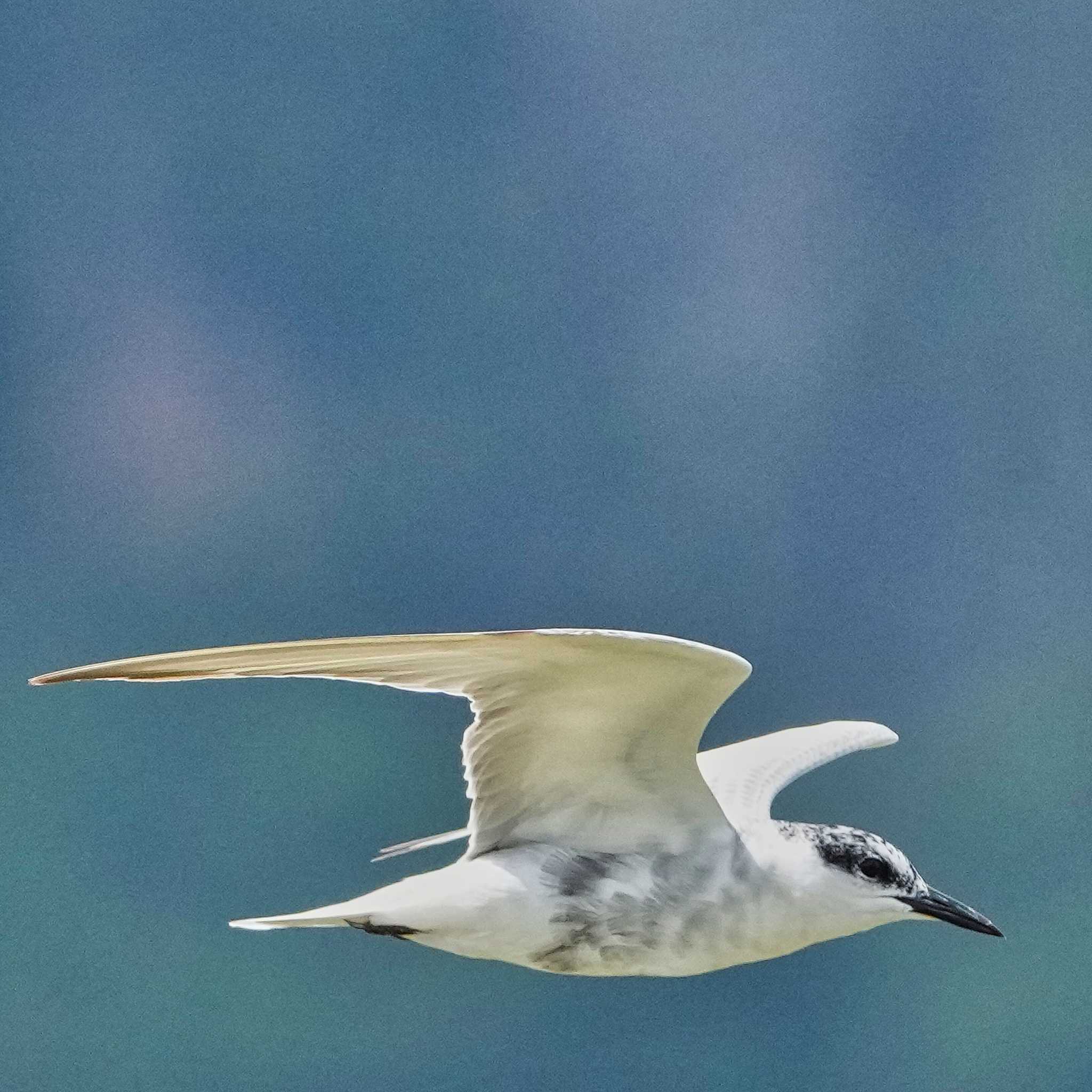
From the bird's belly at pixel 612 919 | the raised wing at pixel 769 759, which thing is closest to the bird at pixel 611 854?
the bird's belly at pixel 612 919

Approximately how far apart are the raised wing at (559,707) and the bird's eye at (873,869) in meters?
0.25

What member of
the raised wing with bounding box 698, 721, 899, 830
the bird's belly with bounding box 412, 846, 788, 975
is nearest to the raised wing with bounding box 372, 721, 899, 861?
the raised wing with bounding box 698, 721, 899, 830

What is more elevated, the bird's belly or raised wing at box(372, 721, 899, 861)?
raised wing at box(372, 721, 899, 861)

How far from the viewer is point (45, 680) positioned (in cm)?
224

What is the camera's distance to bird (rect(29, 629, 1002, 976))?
271 cm

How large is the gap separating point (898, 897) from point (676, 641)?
0.84 m

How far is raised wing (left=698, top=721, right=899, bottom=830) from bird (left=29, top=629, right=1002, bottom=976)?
142 mm

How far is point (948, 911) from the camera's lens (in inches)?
120

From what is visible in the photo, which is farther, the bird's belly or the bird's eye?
the bird's eye

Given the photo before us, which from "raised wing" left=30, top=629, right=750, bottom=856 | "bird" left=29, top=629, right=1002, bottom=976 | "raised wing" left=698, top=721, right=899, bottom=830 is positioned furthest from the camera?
"raised wing" left=698, top=721, right=899, bottom=830

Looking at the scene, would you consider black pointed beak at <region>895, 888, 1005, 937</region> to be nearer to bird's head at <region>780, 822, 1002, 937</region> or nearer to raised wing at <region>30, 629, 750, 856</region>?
bird's head at <region>780, 822, 1002, 937</region>

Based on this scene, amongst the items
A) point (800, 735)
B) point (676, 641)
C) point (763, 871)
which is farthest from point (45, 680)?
point (800, 735)

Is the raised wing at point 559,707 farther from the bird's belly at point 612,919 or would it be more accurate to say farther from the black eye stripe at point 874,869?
the black eye stripe at point 874,869

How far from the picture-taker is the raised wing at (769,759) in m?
3.19
